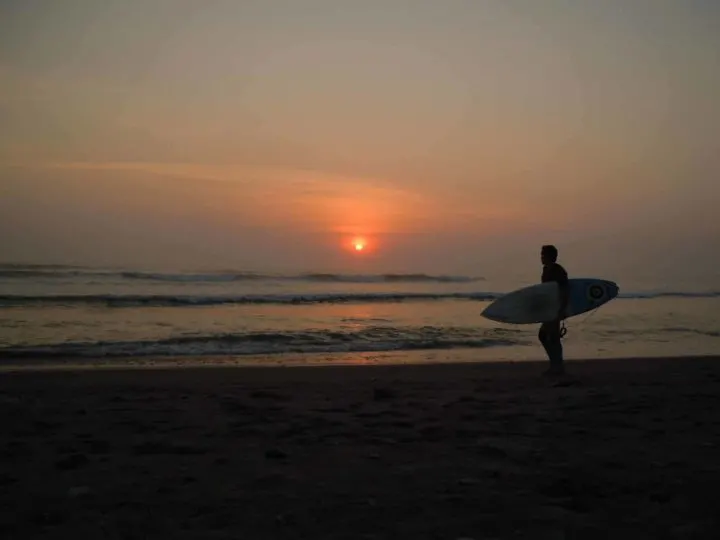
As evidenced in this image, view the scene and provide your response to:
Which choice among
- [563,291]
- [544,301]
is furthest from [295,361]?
[563,291]

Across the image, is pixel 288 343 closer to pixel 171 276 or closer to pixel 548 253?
pixel 548 253

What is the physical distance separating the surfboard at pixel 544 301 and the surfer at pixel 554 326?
11.6 inches

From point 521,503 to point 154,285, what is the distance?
28050 millimetres

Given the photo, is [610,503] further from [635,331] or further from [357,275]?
[357,275]

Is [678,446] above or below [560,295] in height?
below

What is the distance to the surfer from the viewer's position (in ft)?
30.4

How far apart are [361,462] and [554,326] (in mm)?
5376

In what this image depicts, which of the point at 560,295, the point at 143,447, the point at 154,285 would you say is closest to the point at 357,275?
the point at 154,285

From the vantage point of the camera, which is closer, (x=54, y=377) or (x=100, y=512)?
(x=100, y=512)

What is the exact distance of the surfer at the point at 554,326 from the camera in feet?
30.4

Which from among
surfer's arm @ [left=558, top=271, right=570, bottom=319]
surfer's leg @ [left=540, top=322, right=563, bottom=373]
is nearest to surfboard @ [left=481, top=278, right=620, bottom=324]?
surfer's arm @ [left=558, top=271, right=570, bottom=319]

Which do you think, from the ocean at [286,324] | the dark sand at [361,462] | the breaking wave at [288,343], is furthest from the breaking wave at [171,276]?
the dark sand at [361,462]

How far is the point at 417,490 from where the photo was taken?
395 centimetres

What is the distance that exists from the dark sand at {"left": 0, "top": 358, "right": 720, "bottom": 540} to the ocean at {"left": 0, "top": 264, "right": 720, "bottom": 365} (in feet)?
14.2
